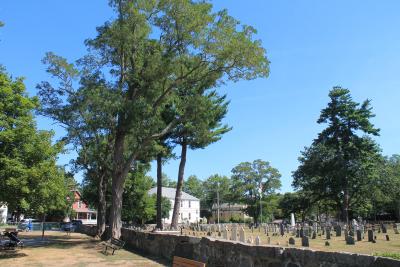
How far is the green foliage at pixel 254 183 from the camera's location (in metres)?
83.9

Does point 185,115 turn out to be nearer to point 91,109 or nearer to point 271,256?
point 91,109

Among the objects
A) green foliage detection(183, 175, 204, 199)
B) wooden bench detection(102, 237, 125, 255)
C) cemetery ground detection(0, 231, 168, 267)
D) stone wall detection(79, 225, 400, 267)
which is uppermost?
green foliage detection(183, 175, 204, 199)

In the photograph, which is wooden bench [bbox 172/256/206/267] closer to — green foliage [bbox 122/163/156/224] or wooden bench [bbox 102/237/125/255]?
wooden bench [bbox 102/237/125/255]

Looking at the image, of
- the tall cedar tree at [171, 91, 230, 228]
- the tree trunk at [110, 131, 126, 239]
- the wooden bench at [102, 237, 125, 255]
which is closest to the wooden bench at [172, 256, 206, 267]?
the wooden bench at [102, 237, 125, 255]

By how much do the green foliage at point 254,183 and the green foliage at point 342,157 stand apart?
34096 mm

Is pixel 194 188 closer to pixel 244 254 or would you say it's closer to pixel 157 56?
pixel 157 56

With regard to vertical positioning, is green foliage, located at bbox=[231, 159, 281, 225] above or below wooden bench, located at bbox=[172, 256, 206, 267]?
above

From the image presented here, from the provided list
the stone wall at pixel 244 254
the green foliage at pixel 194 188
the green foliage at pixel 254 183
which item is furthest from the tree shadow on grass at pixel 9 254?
the green foliage at pixel 194 188

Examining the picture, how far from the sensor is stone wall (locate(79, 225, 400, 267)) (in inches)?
282

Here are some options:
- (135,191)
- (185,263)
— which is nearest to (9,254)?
(185,263)

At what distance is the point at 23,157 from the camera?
1506 centimetres

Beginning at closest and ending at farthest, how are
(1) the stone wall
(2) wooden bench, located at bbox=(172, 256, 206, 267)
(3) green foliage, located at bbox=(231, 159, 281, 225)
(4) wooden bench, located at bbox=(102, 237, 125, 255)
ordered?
(1) the stone wall → (2) wooden bench, located at bbox=(172, 256, 206, 267) → (4) wooden bench, located at bbox=(102, 237, 125, 255) → (3) green foliage, located at bbox=(231, 159, 281, 225)

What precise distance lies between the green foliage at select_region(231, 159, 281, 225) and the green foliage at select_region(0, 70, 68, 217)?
7051 centimetres

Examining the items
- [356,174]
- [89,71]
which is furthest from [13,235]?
[356,174]
